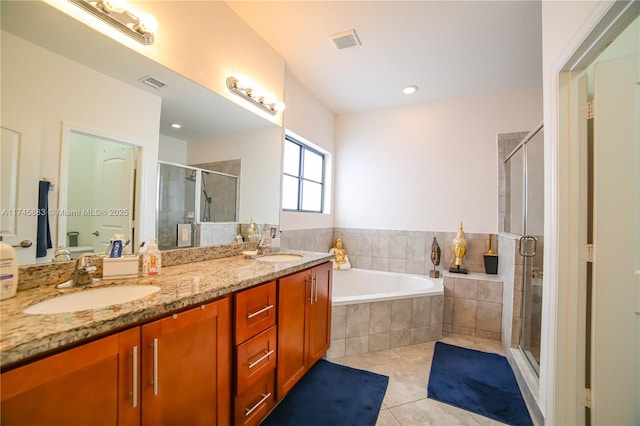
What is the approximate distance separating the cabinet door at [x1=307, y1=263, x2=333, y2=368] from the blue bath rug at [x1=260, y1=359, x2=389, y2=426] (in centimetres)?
14

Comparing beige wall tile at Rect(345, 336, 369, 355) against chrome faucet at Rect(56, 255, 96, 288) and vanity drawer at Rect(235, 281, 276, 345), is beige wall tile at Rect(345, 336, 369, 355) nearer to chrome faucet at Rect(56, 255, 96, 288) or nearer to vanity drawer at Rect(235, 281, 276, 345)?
vanity drawer at Rect(235, 281, 276, 345)

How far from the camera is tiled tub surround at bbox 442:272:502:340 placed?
8.38 ft

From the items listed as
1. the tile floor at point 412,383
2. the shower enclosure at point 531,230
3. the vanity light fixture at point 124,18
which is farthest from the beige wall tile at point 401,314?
the vanity light fixture at point 124,18

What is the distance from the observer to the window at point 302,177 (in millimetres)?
2982

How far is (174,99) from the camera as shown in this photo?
5.28ft

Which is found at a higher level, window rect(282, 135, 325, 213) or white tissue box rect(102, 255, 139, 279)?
window rect(282, 135, 325, 213)

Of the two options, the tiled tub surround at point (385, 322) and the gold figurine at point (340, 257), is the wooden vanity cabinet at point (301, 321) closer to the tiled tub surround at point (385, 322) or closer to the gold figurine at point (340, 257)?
the tiled tub surround at point (385, 322)

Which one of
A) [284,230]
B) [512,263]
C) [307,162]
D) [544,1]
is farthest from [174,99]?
[512,263]

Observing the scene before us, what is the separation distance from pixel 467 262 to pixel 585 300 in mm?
1785

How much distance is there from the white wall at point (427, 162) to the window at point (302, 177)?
269mm

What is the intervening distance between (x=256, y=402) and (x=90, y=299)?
92 cm

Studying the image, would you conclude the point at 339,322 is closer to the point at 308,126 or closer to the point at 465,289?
the point at 465,289

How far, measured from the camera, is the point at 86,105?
3.89ft

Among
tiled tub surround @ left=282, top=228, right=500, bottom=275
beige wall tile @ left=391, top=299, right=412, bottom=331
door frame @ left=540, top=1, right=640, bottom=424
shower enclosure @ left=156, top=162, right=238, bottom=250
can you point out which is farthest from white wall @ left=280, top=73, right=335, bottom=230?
door frame @ left=540, top=1, right=640, bottom=424
